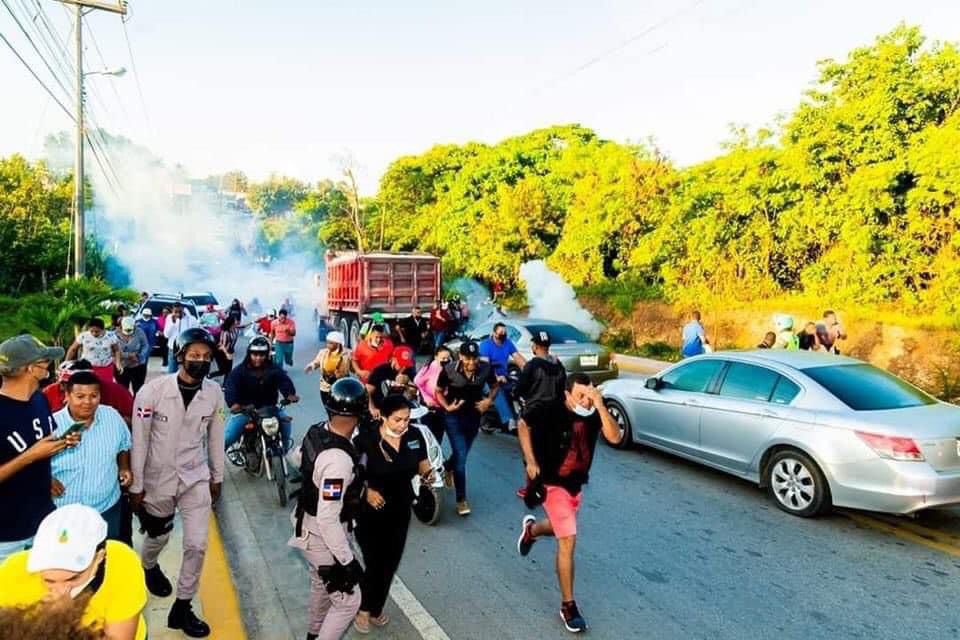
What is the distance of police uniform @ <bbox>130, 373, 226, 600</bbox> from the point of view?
3795 mm

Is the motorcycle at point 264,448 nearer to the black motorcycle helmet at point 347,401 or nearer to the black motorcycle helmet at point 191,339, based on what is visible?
the black motorcycle helmet at point 191,339

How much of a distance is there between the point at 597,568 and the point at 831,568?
5.51 feet

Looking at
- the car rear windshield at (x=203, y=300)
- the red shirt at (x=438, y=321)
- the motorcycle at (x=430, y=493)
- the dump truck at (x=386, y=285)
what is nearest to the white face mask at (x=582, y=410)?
the motorcycle at (x=430, y=493)

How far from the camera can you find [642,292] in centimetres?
2067

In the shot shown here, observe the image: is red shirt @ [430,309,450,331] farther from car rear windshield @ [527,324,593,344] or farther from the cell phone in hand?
the cell phone in hand

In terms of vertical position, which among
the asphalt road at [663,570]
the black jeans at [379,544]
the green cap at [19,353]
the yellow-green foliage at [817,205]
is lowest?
the asphalt road at [663,570]

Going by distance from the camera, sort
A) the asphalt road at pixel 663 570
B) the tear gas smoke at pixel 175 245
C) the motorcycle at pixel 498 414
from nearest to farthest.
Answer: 1. the asphalt road at pixel 663 570
2. the motorcycle at pixel 498 414
3. the tear gas smoke at pixel 175 245

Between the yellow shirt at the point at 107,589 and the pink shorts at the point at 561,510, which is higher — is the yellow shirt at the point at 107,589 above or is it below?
above

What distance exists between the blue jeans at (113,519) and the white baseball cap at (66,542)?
183 cm

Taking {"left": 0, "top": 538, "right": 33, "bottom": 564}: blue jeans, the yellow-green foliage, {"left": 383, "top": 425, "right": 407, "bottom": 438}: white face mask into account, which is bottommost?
{"left": 0, "top": 538, "right": 33, "bottom": 564}: blue jeans

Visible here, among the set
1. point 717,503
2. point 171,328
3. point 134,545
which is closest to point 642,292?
point 171,328

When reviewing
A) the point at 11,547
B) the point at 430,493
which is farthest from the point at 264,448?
the point at 11,547

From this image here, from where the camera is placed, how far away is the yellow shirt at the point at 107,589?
1.86m

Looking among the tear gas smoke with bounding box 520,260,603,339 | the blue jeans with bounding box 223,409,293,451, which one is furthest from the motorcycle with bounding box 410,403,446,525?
the tear gas smoke with bounding box 520,260,603,339
